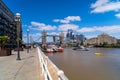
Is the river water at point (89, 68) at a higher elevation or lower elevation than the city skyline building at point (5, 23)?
lower

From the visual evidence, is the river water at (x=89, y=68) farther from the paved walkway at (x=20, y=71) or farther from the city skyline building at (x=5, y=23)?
the city skyline building at (x=5, y=23)

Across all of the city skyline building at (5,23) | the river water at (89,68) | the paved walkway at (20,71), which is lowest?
the river water at (89,68)

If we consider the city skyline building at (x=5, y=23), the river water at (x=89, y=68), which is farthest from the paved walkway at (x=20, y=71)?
the city skyline building at (x=5, y=23)

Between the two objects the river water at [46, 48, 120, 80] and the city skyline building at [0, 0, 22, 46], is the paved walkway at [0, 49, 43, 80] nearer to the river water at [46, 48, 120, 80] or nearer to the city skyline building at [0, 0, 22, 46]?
the river water at [46, 48, 120, 80]

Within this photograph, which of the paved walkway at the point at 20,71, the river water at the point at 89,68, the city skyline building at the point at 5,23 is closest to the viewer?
the paved walkway at the point at 20,71

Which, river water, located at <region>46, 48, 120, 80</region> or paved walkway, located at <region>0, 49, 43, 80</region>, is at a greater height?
paved walkway, located at <region>0, 49, 43, 80</region>

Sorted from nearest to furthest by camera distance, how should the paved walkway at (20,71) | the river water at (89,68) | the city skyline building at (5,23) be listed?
the paved walkway at (20,71), the river water at (89,68), the city skyline building at (5,23)

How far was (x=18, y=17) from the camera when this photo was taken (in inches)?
832

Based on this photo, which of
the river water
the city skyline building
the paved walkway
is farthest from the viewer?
the city skyline building

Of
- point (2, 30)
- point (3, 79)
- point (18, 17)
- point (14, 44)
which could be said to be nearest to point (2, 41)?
point (18, 17)

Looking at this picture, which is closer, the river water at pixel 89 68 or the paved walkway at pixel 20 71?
the paved walkway at pixel 20 71

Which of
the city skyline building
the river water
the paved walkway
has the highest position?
the city skyline building

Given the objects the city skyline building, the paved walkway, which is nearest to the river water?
the paved walkway

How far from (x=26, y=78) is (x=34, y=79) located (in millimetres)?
519
